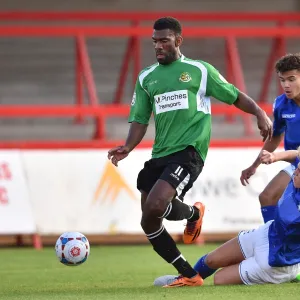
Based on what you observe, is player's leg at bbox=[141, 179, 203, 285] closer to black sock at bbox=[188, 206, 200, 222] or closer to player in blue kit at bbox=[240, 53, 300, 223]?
black sock at bbox=[188, 206, 200, 222]

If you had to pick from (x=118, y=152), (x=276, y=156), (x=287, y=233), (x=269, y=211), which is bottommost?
(x=269, y=211)

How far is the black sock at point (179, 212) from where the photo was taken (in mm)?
9279

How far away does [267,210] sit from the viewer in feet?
33.7

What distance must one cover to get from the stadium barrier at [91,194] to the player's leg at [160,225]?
4.70 metres

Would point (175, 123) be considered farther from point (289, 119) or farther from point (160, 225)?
point (289, 119)

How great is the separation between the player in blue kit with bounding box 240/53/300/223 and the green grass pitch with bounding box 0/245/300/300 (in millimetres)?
1038

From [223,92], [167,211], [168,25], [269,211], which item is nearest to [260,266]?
[167,211]

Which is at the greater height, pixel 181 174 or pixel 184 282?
pixel 181 174

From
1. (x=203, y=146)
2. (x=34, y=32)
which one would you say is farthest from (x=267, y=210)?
(x=34, y=32)

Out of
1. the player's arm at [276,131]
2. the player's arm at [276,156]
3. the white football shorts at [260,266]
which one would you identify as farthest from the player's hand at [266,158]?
the player's arm at [276,131]

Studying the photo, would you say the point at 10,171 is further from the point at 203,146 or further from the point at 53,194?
the point at 203,146

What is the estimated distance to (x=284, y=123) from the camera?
10.2 metres

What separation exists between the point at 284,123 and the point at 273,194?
68 cm

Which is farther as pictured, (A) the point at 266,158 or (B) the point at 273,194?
(B) the point at 273,194
